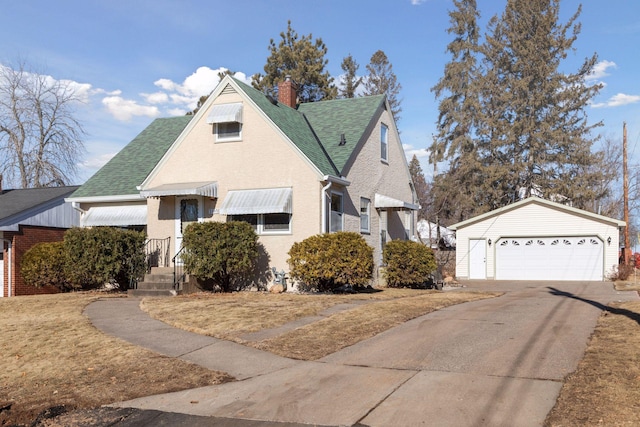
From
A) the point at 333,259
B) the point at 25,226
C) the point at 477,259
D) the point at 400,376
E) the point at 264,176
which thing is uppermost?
the point at 264,176

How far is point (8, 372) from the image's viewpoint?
25.2 ft

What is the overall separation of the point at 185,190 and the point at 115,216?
4327 millimetres

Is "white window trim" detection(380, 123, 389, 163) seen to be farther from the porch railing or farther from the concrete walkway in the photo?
the concrete walkway

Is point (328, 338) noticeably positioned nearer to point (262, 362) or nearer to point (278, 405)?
point (262, 362)

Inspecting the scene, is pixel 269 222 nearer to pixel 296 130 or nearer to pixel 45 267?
pixel 296 130

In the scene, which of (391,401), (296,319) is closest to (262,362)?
(391,401)

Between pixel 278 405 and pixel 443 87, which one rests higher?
pixel 443 87

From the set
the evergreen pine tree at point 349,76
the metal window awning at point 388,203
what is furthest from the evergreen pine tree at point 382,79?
the metal window awning at point 388,203

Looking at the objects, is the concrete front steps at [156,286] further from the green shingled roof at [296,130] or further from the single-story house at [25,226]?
the green shingled roof at [296,130]

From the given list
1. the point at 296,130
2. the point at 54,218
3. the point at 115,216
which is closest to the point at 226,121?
the point at 296,130

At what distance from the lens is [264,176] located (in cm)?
1788

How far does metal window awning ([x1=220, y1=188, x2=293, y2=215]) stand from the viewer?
17.0 m

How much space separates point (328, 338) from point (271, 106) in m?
11.5

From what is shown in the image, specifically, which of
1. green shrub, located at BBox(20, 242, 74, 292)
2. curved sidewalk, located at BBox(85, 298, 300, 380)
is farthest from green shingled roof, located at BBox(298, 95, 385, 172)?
green shrub, located at BBox(20, 242, 74, 292)
